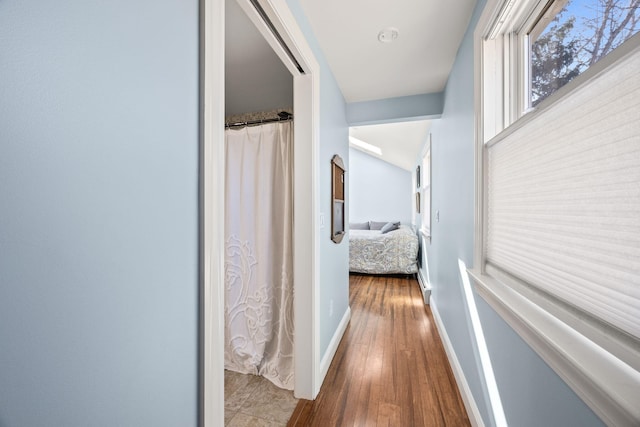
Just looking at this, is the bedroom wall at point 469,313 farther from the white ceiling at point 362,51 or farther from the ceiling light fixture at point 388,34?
the ceiling light fixture at point 388,34

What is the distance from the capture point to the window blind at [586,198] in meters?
0.56

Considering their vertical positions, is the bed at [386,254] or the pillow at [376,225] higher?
the pillow at [376,225]

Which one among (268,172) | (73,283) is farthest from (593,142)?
(268,172)

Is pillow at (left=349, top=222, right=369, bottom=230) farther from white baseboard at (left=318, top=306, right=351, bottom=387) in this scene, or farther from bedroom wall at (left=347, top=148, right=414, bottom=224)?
white baseboard at (left=318, top=306, right=351, bottom=387)

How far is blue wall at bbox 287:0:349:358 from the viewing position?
1903 millimetres

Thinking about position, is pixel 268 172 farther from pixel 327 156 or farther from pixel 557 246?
pixel 557 246

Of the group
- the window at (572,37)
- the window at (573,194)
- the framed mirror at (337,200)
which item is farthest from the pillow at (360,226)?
the window at (572,37)

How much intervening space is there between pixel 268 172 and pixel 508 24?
1.65 m

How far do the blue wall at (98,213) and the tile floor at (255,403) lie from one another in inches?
45.0

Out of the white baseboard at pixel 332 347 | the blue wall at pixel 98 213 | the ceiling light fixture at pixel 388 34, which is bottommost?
the white baseboard at pixel 332 347

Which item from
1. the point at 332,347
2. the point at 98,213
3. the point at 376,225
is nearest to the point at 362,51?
the point at 98,213

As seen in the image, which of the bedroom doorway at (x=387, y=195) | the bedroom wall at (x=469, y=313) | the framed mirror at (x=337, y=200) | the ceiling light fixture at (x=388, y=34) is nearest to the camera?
the bedroom wall at (x=469, y=313)

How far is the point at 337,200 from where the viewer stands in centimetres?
236

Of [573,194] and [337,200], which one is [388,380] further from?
[573,194]
